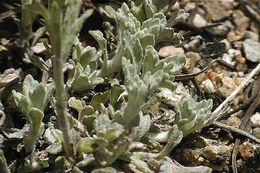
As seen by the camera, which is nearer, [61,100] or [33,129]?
[61,100]

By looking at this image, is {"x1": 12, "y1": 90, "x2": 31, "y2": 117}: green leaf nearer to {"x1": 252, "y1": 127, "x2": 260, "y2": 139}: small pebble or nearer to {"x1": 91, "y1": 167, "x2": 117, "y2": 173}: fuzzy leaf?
{"x1": 91, "y1": 167, "x2": 117, "y2": 173}: fuzzy leaf

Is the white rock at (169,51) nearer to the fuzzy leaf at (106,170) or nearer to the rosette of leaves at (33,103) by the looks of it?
the rosette of leaves at (33,103)

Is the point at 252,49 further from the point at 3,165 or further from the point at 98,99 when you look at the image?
the point at 3,165

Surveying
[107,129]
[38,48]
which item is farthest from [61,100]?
[38,48]

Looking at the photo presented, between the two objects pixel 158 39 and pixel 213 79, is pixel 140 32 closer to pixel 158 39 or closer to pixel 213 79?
pixel 158 39

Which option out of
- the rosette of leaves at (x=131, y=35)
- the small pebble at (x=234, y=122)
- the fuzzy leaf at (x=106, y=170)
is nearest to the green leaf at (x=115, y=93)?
the rosette of leaves at (x=131, y=35)

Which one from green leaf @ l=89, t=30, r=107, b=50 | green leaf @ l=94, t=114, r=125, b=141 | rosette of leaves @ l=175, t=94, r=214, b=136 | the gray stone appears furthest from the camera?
the gray stone

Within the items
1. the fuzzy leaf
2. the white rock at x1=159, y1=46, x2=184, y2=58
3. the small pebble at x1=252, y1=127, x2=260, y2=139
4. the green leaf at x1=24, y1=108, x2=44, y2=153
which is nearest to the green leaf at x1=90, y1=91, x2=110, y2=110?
the green leaf at x1=24, y1=108, x2=44, y2=153

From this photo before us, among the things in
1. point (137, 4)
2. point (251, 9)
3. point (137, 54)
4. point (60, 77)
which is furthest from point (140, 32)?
point (251, 9)
